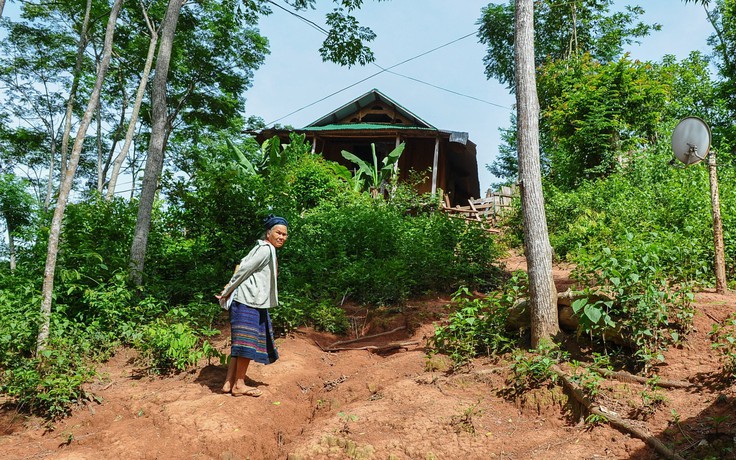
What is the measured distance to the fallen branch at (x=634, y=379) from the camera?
4227 millimetres

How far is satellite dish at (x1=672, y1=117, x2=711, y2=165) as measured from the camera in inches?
263

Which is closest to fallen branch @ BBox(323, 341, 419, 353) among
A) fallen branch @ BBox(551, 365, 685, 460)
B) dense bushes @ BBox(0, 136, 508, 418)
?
dense bushes @ BBox(0, 136, 508, 418)

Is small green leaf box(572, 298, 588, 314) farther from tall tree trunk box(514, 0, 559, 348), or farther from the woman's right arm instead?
the woman's right arm

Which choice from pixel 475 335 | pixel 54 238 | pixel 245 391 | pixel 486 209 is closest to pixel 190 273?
pixel 54 238

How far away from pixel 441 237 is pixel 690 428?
6.30 meters

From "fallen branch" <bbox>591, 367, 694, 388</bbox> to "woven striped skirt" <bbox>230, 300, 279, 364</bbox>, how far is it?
2972 mm

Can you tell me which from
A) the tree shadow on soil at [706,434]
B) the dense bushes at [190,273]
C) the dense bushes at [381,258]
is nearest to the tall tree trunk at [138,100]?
the dense bushes at [190,273]

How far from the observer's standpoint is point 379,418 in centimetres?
454

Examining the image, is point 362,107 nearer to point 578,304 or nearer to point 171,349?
point 171,349

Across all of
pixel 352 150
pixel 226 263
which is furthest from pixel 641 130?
pixel 226 263

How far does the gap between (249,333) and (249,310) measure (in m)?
0.21

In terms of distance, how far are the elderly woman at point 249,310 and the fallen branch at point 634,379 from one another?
9.83ft

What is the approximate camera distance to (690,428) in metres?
3.65

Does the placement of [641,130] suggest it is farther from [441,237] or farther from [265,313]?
[265,313]
